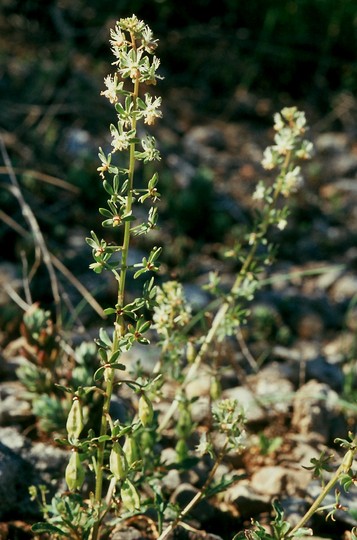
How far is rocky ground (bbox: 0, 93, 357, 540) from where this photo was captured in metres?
2.78

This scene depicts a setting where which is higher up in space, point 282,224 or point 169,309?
point 282,224

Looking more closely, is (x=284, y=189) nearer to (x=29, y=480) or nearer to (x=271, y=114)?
(x=29, y=480)

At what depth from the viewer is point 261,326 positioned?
4.06 metres

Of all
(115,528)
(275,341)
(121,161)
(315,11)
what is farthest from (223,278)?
(315,11)

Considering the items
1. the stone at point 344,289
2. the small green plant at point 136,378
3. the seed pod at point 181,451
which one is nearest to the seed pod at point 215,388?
the small green plant at point 136,378

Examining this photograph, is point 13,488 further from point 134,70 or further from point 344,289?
point 344,289

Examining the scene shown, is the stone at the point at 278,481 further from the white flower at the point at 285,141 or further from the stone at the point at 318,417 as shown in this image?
the white flower at the point at 285,141

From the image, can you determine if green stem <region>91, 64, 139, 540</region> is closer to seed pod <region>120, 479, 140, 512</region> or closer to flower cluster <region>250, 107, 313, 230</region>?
seed pod <region>120, 479, 140, 512</region>

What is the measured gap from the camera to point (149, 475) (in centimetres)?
262

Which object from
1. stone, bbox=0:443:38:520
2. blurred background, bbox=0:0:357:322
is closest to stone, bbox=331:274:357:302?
blurred background, bbox=0:0:357:322

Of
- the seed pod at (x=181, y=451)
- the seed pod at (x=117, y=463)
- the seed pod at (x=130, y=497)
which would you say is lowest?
the seed pod at (x=130, y=497)

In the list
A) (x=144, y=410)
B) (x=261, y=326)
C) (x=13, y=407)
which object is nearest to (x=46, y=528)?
(x=144, y=410)

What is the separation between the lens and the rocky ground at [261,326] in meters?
2.78

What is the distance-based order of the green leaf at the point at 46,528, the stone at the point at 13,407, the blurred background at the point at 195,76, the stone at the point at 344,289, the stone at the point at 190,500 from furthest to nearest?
the blurred background at the point at 195,76
the stone at the point at 344,289
the stone at the point at 13,407
the stone at the point at 190,500
the green leaf at the point at 46,528
